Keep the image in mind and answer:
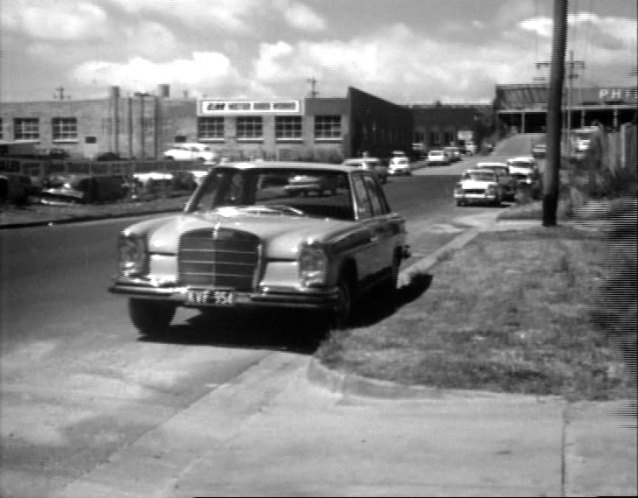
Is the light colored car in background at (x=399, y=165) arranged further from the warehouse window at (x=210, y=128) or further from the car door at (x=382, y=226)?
the car door at (x=382, y=226)

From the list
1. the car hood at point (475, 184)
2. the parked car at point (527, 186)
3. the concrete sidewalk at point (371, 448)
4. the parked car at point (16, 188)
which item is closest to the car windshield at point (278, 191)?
the concrete sidewalk at point (371, 448)

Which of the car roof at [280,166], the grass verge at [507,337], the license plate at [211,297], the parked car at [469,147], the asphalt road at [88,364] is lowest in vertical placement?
the asphalt road at [88,364]

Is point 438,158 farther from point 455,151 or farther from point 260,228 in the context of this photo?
Result: point 260,228

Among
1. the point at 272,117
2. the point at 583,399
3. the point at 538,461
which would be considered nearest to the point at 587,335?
the point at 583,399

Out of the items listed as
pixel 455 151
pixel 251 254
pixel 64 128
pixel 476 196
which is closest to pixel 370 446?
pixel 251 254

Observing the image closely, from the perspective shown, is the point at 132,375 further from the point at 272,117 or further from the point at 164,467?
the point at 272,117

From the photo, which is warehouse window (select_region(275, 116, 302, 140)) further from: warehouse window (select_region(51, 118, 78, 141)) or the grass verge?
warehouse window (select_region(51, 118, 78, 141))
